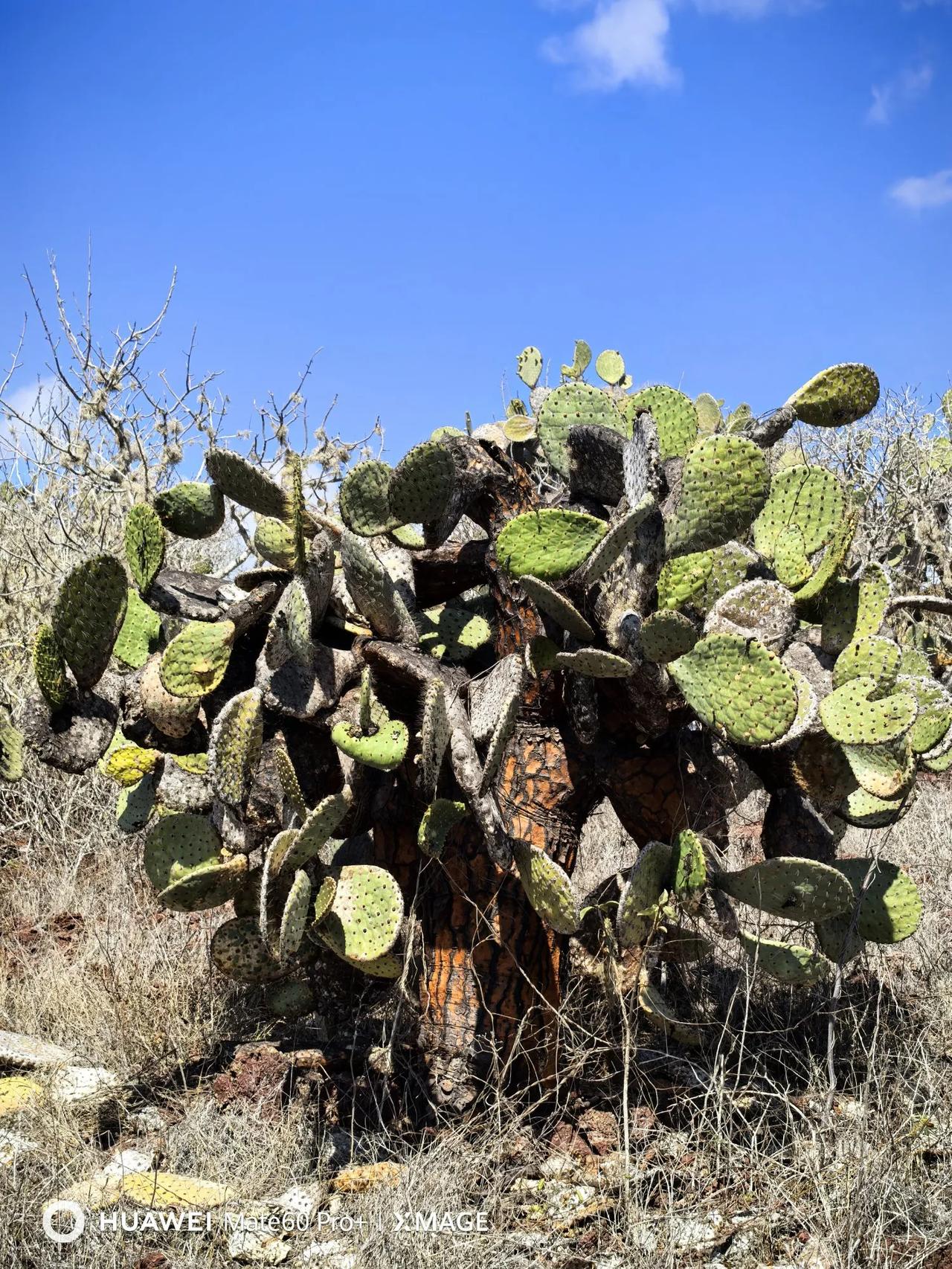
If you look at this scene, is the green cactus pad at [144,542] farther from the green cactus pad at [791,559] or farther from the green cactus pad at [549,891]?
the green cactus pad at [791,559]

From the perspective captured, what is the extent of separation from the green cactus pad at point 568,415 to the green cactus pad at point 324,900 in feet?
3.80

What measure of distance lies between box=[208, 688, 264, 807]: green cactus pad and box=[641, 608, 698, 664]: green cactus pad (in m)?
0.90

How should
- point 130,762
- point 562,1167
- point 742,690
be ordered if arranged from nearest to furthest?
point 742,690 → point 562,1167 → point 130,762

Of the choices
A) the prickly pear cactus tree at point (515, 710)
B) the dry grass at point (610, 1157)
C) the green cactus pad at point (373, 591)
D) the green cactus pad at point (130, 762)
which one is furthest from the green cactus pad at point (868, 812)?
the green cactus pad at point (130, 762)

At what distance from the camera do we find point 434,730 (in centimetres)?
236

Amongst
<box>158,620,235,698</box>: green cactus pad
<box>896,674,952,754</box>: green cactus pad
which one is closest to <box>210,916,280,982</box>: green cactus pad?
<box>158,620,235,698</box>: green cactus pad

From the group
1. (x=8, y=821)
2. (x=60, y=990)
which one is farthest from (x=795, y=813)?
(x=8, y=821)

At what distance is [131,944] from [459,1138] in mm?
1757

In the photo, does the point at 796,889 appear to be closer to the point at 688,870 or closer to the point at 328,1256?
the point at 688,870

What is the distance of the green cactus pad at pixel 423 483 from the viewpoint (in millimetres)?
2559

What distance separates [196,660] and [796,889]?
1487 millimetres

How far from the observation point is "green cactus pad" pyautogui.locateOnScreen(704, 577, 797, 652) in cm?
243

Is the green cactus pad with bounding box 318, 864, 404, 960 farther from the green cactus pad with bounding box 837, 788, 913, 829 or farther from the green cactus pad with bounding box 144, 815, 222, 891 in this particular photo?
the green cactus pad with bounding box 837, 788, 913, 829

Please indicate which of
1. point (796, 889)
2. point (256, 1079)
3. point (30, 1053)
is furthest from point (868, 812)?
point (30, 1053)
